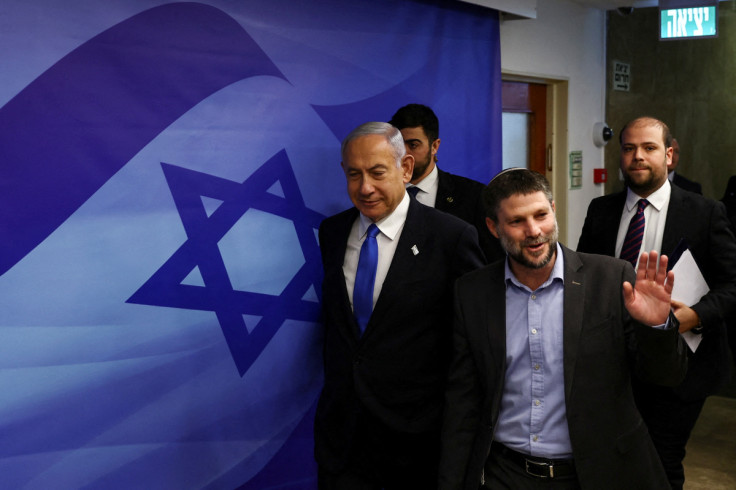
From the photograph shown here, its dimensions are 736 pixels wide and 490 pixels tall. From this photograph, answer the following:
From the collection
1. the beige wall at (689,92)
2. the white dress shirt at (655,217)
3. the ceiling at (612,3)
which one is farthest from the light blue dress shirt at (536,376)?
the beige wall at (689,92)

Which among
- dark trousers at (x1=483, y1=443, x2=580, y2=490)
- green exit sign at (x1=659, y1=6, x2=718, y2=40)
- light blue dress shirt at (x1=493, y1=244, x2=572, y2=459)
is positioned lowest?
dark trousers at (x1=483, y1=443, x2=580, y2=490)

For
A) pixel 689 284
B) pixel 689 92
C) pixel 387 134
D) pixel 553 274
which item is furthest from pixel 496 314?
pixel 689 92

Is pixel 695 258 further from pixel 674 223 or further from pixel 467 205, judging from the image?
pixel 467 205

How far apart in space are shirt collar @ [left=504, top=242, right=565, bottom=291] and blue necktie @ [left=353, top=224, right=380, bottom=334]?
1.58 ft

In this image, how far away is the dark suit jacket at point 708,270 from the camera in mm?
2936

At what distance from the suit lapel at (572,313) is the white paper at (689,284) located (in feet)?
3.07

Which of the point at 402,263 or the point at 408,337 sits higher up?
the point at 402,263

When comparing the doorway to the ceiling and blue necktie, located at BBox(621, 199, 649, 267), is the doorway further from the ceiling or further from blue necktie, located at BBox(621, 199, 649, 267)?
blue necktie, located at BBox(621, 199, 649, 267)

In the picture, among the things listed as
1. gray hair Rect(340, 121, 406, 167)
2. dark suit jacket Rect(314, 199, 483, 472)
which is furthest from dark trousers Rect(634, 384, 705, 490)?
gray hair Rect(340, 121, 406, 167)

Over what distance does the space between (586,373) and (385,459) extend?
0.77 meters

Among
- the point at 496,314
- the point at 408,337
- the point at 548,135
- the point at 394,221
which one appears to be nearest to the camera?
the point at 496,314

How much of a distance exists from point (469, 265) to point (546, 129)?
370 centimetres

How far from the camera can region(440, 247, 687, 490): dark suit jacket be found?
208 cm

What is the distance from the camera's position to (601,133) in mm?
6266
